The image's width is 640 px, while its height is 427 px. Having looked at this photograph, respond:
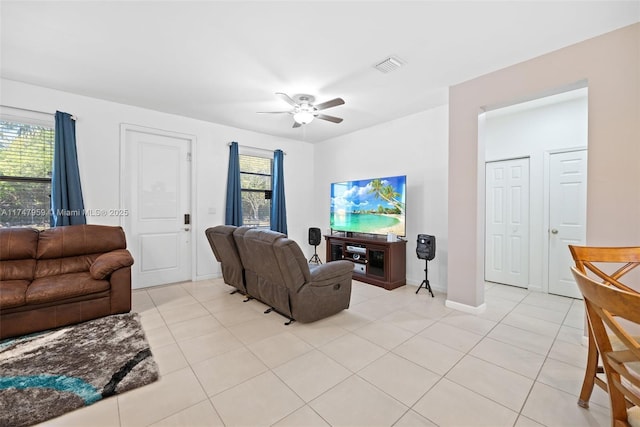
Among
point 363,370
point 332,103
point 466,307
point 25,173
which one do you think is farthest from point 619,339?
point 25,173

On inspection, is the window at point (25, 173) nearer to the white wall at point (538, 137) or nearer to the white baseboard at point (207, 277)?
the white baseboard at point (207, 277)

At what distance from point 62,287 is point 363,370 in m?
3.01

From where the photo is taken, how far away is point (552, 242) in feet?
12.5

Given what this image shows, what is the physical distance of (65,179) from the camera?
11.0ft

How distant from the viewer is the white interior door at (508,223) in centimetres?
406

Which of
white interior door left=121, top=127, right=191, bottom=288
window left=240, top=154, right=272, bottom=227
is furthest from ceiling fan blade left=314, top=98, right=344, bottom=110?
white interior door left=121, top=127, right=191, bottom=288

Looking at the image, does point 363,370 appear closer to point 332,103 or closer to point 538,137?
point 332,103

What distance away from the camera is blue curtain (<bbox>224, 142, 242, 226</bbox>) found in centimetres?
477

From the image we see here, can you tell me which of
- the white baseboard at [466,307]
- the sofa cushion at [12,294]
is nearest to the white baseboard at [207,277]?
the sofa cushion at [12,294]

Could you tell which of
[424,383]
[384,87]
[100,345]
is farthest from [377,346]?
[384,87]

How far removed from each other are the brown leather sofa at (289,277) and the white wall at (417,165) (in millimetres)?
1733

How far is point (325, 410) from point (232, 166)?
4123 millimetres

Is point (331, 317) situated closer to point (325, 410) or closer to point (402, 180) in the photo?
point (325, 410)

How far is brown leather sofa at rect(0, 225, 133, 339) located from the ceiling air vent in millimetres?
3515
